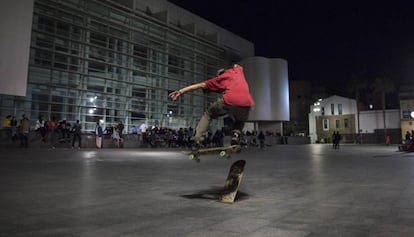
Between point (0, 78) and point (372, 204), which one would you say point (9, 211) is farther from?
point (0, 78)

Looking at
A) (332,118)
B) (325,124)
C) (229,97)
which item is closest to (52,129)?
(229,97)

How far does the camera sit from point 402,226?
3.30 meters

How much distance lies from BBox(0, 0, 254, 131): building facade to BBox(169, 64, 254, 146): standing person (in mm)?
25197

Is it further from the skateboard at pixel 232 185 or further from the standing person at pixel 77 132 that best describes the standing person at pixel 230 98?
the standing person at pixel 77 132

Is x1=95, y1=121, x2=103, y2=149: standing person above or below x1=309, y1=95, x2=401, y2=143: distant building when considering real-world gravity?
below

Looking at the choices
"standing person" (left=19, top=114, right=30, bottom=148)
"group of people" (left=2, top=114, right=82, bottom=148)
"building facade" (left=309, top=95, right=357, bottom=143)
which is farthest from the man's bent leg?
"building facade" (left=309, top=95, right=357, bottom=143)

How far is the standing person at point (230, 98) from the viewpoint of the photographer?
16.5 feet

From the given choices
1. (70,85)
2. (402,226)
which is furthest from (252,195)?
(70,85)

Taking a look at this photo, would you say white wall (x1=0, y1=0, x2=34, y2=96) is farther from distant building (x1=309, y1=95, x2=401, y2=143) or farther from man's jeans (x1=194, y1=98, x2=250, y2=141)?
distant building (x1=309, y1=95, x2=401, y2=143)

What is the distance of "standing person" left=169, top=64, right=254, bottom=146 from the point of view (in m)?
5.04

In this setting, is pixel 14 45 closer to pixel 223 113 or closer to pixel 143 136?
pixel 143 136

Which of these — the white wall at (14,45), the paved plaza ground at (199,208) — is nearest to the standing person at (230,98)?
the paved plaza ground at (199,208)

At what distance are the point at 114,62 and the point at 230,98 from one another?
99.7ft

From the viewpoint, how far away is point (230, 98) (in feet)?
16.4
